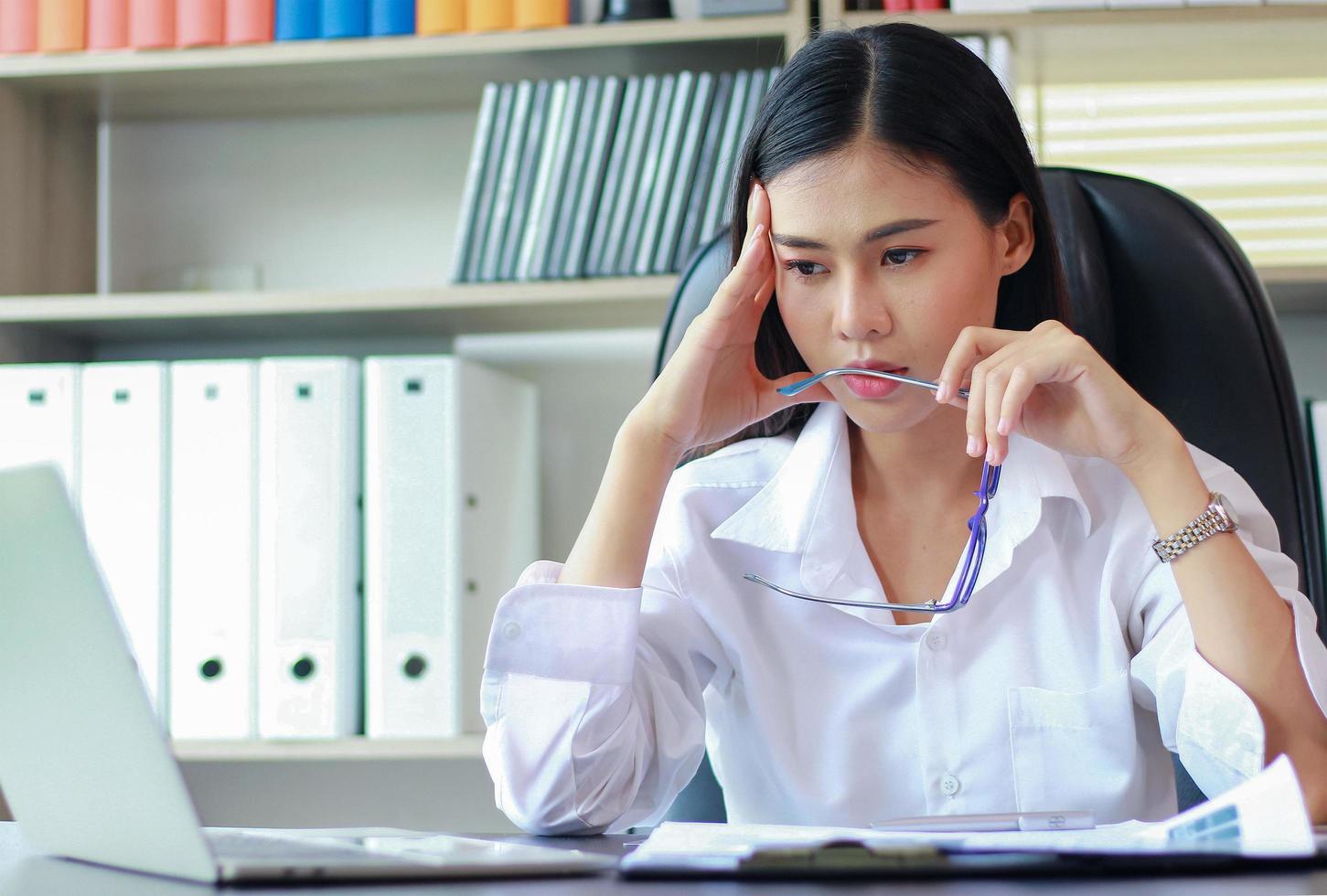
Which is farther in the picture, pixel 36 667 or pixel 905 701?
pixel 905 701

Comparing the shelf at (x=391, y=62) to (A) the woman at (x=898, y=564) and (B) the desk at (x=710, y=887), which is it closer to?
(A) the woman at (x=898, y=564)

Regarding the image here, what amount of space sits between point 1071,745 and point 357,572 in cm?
96

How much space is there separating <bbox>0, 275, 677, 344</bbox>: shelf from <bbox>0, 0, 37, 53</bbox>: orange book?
0.35m

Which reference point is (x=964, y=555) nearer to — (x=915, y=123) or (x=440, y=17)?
(x=915, y=123)

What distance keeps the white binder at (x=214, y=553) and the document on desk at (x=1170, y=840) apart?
115cm

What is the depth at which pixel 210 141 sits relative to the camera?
79.7 inches

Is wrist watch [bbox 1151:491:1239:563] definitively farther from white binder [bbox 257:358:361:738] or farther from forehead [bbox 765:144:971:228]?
white binder [bbox 257:358:361:738]

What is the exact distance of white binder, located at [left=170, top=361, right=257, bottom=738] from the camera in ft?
5.32

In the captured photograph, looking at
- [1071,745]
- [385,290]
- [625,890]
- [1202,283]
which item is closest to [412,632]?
[385,290]

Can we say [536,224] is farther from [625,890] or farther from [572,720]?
[625,890]

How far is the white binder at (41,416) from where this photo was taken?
65.7 inches

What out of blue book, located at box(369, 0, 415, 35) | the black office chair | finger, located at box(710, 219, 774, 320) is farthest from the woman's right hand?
blue book, located at box(369, 0, 415, 35)

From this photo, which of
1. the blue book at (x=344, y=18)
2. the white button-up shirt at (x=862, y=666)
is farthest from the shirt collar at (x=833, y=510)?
the blue book at (x=344, y=18)

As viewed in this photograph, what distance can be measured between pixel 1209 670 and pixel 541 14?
1.23 meters
